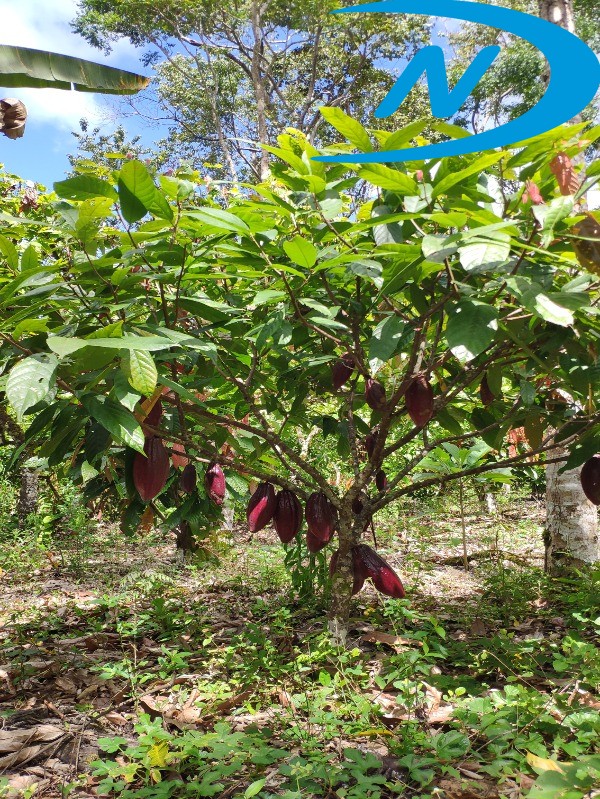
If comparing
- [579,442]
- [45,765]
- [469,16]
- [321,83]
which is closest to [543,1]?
[469,16]

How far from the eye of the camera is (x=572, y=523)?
258 centimetres

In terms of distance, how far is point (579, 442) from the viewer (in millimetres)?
1629

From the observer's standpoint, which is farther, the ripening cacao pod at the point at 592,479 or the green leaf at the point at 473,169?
the ripening cacao pod at the point at 592,479

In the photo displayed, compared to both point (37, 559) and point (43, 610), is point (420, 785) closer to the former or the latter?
point (43, 610)

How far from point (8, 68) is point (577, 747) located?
411 cm

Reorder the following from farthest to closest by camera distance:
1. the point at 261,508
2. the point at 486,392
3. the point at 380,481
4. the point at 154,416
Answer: the point at 380,481, the point at 261,508, the point at 486,392, the point at 154,416

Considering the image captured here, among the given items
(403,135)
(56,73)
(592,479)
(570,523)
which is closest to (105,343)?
(403,135)

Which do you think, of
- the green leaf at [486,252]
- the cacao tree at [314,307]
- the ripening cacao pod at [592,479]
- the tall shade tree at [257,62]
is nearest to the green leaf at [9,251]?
the cacao tree at [314,307]

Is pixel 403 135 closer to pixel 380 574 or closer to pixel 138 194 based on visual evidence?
pixel 138 194

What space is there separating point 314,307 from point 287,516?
25.3 inches

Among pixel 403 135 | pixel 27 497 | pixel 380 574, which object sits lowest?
pixel 27 497

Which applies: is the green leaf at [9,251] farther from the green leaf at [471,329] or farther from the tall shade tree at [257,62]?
the tall shade tree at [257,62]

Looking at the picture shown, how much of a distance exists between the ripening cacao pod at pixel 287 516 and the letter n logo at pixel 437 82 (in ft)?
3.20

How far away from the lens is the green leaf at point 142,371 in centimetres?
98
